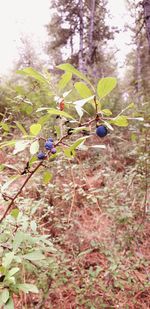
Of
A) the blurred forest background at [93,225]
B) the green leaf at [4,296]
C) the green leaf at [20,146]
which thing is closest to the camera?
the green leaf at [20,146]

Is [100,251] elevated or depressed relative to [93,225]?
elevated

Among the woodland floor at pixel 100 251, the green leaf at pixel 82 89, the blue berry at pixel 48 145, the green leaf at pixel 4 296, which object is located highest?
the green leaf at pixel 82 89

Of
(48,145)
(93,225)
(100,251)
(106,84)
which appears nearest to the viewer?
(106,84)

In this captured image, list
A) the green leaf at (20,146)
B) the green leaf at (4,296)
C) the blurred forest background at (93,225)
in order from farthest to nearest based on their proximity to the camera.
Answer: the blurred forest background at (93,225)
the green leaf at (4,296)
the green leaf at (20,146)

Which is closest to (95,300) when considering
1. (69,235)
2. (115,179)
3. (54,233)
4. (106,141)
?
(69,235)

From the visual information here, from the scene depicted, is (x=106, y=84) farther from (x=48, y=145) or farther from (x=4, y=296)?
(x=4, y=296)

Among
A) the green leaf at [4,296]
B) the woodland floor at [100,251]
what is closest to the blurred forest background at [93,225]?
the woodland floor at [100,251]

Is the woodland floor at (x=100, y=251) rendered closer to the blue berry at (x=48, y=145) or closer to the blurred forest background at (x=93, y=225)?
the blurred forest background at (x=93, y=225)

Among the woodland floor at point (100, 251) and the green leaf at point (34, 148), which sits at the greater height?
the green leaf at point (34, 148)

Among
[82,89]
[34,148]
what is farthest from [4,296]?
[82,89]

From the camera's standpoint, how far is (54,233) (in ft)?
10.3

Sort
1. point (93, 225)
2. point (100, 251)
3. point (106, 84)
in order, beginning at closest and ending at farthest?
point (106, 84) → point (100, 251) → point (93, 225)

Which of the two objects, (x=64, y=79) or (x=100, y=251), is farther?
(x=100, y=251)

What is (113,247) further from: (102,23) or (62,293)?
(102,23)
